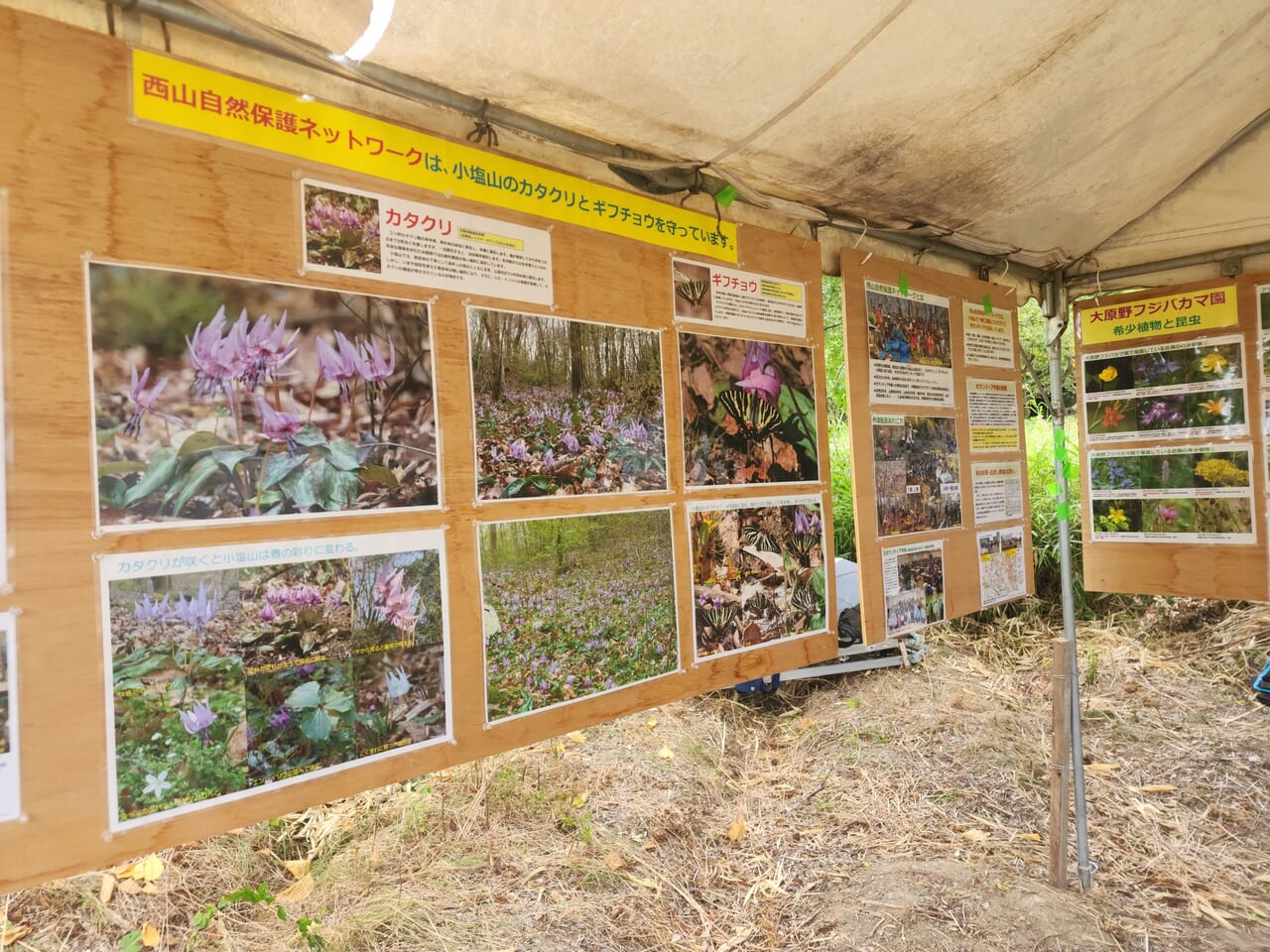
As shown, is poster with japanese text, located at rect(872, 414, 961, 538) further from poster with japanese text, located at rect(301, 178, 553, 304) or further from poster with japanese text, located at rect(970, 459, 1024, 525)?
poster with japanese text, located at rect(301, 178, 553, 304)

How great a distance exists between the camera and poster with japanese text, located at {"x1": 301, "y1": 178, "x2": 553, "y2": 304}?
63.1 inches

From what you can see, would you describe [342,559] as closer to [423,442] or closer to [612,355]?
[423,442]

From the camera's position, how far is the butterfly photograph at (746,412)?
2289mm

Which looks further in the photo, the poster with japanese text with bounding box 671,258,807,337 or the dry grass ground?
the dry grass ground

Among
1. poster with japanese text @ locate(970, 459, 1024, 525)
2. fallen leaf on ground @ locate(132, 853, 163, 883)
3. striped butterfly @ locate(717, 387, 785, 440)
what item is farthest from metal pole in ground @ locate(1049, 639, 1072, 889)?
fallen leaf on ground @ locate(132, 853, 163, 883)

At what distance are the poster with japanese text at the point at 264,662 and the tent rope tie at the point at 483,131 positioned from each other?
0.96m

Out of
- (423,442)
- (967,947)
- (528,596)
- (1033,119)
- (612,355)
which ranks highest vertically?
(1033,119)

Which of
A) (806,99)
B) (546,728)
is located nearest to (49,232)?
(546,728)

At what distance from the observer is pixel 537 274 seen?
1.94 metres

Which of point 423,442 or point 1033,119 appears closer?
point 423,442

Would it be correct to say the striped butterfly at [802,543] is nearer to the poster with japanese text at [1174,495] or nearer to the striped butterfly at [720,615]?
the striped butterfly at [720,615]

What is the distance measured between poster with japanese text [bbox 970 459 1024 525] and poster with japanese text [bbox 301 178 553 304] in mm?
2195

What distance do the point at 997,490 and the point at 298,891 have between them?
3327 millimetres

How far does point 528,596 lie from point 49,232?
1.18 m
